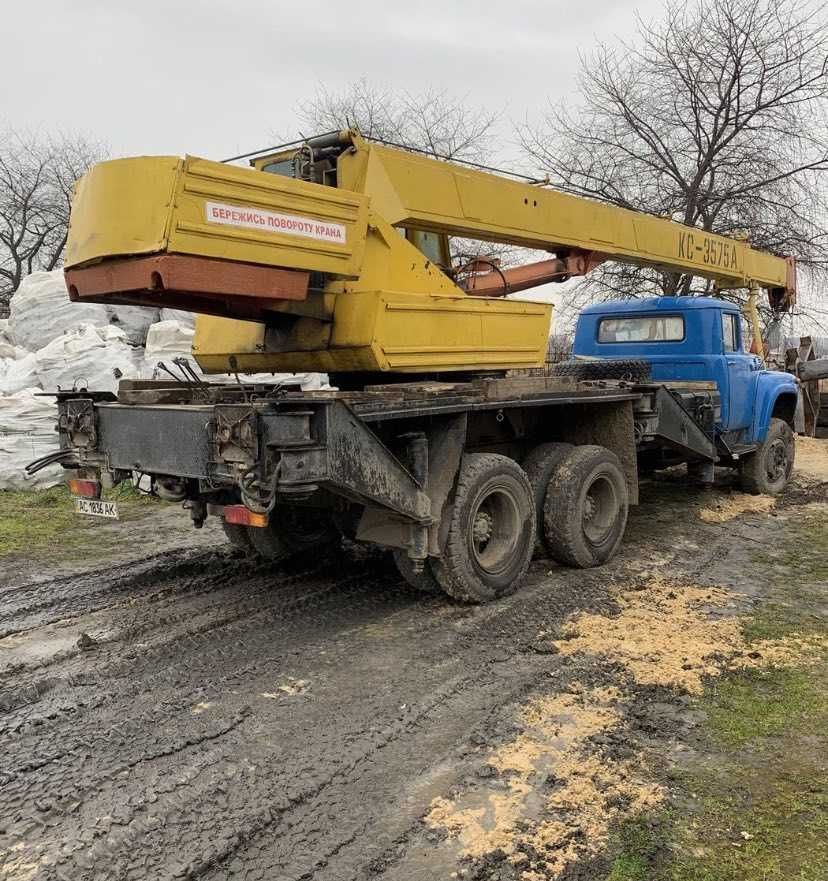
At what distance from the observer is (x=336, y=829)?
2.90 metres

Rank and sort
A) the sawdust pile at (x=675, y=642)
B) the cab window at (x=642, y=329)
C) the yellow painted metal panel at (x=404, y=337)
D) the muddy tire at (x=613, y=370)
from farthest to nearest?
the cab window at (x=642, y=329) < the muddy tire at (x=613, y=370) < the yellow painted metal panel at (x=404, y=337) < the sawdust pile at (x=675, y=642)

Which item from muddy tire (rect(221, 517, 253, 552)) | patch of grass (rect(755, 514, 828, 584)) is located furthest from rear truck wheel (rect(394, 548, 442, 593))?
patch of grass (rect(755, 514, 828, 584))

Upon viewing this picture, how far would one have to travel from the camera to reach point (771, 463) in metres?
9.48

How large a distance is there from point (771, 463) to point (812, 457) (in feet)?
12.7

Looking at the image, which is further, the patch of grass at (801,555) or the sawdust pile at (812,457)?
the sawdust pile at (812,457)

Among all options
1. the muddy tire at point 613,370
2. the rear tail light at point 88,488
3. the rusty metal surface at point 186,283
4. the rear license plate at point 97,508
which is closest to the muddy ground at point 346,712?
the rear license plate at point 97,508

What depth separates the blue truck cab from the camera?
333 inches

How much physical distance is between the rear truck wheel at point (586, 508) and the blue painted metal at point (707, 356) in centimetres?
231

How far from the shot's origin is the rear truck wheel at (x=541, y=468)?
625cm

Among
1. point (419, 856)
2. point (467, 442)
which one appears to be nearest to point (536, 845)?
point (419, 856)

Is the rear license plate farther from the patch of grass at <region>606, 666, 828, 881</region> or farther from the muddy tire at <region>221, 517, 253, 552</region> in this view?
the patch of grass at <region>606, 666, 828, 881</region>

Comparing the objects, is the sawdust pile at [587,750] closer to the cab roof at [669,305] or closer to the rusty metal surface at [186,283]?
the rusty metal surface at [186,283]

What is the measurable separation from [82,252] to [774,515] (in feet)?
23.4

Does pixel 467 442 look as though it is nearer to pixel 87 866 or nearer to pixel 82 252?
pixel 82 252
